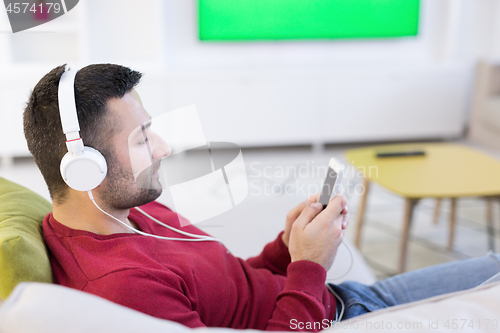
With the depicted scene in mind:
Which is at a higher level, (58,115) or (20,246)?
(58,115)

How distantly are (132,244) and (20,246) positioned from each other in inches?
6.3

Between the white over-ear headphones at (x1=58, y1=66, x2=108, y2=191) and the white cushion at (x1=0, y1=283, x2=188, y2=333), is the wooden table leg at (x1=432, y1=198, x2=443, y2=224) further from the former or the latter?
the white cushion at (x1=0, y1=283, x2=188, y2=333)

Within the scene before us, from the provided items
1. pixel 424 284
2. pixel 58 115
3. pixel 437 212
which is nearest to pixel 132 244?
pixel 58 115

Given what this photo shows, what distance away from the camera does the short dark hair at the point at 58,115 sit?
2.06 ft

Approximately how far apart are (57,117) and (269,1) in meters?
2.96

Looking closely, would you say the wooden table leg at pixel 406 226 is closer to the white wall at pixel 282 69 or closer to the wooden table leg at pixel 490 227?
the wooden table leg at pixel 490 227

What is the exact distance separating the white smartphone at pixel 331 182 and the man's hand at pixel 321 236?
0.04 metres

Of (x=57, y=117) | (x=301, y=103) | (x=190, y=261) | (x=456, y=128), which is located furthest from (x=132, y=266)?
(x=456, y=128)

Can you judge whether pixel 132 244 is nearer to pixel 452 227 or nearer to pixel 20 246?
pixel 20 246

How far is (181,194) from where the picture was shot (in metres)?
0.76

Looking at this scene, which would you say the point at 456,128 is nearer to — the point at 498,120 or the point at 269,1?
the point at 498,120

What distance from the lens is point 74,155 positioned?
0.61 metres

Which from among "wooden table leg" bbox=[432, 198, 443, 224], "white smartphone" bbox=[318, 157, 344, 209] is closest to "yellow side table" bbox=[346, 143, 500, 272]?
"wooden table leg" bbox=[432, 198, 443, 224]

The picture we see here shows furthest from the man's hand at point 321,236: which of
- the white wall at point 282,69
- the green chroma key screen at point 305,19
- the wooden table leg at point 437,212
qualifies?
the green chroma key screen at point 305,19
